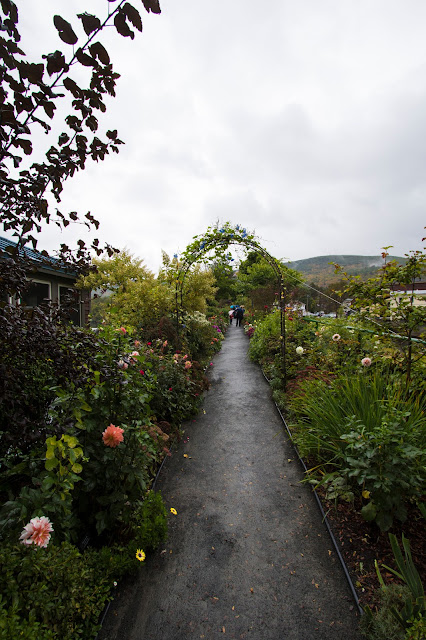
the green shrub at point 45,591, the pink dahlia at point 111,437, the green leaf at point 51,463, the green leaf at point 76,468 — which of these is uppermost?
the green leaf at point 51,463

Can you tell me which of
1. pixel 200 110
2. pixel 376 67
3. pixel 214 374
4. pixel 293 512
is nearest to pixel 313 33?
pixel 376 67

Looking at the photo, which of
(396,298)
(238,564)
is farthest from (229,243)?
(238,564)

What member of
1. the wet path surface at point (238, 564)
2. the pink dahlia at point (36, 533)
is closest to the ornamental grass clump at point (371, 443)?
the wet path surface at point (238, 564)

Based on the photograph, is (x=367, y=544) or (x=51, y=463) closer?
(x=51, y=463)

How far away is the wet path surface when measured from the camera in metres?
1.57

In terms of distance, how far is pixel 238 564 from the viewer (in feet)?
6.40

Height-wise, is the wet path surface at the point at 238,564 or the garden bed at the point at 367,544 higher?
the garden bed at the point at 367,544

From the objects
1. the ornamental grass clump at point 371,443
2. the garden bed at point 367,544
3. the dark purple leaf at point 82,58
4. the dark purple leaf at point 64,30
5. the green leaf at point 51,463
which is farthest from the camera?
the ornamental grass clump at point 371,443

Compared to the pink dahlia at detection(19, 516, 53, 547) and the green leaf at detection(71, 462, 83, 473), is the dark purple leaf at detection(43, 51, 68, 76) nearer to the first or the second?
the green leaf at detection(71, 462, 83, 473)

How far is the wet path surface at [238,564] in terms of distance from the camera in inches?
61.7

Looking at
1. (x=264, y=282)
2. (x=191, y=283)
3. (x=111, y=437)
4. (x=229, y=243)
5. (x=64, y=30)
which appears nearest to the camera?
(x=64, y=30)

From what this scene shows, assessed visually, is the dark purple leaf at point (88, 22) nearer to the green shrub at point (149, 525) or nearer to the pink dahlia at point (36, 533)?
the pink dahlia at point (36, 533)

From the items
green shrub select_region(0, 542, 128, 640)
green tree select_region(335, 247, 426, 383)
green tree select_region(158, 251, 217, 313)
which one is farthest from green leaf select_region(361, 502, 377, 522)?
green tree select_region(158, 251, 217, 313)

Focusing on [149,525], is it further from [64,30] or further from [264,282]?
[264,282]
